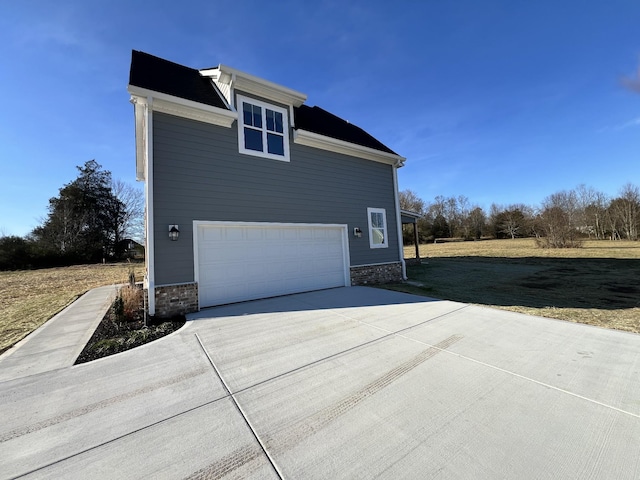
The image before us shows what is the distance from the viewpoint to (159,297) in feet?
19.1

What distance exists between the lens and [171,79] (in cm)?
702

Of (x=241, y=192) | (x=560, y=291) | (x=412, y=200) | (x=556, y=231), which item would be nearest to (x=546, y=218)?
(x=556, y=231)

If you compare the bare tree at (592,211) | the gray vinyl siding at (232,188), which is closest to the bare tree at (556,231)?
the bare tree at (592,211)

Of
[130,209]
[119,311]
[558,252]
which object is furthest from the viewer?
[130,209]

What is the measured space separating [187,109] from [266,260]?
4.37m

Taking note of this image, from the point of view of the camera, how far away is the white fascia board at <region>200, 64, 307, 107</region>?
7.05m

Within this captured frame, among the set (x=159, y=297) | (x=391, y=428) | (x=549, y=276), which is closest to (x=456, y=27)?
(x=549, y=276)

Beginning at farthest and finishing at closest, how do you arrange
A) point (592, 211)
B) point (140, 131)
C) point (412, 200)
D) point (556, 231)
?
point (412, 200), point (592, 211), point (556, 231), point (140, 131)

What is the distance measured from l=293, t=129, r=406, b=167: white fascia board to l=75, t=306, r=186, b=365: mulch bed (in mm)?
6190

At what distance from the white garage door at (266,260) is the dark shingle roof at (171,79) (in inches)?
135

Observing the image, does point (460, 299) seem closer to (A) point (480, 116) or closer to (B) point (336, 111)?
(B) point (336, 111)

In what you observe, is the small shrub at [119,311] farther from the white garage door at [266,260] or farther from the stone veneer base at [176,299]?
the white garage door at [266,260]

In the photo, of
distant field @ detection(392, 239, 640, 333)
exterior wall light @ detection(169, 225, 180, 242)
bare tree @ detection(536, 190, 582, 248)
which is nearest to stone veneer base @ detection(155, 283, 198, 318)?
exterior wall light @ detection(169, 225, 180, 242)

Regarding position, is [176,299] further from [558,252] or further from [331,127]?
[558,252]
